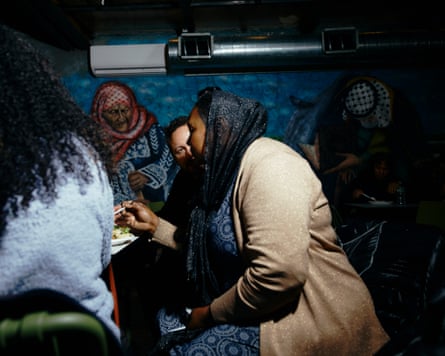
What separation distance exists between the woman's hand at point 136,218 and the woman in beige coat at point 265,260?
1.67ft

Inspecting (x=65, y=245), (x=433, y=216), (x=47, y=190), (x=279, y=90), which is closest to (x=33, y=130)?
(x=47, y=190)

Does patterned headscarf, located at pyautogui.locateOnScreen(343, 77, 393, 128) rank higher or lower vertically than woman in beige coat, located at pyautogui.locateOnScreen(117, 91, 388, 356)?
higher

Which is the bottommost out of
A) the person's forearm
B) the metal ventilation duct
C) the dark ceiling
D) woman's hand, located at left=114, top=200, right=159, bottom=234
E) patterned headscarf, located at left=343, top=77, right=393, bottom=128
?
the person's forearm

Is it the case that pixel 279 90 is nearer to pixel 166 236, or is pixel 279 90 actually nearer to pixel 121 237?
pixel 121 237

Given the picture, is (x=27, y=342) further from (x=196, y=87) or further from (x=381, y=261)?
(x=196, y=87)

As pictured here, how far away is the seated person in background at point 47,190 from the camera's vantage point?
665 millimetres

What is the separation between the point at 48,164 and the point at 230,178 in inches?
27.9

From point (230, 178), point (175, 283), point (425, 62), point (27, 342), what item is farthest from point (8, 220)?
point (425, 62)

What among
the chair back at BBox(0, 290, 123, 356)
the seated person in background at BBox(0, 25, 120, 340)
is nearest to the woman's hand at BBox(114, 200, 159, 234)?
the seated person in background at BBox(0, 25, 120, 340)

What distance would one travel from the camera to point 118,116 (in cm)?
579

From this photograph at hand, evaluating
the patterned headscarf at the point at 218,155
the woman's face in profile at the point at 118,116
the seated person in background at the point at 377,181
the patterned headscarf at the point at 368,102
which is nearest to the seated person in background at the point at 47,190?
the patterned headscarf at the point at 218,155

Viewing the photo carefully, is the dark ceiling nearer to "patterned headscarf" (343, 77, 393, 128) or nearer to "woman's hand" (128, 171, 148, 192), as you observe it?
"patterned headscarf" (343, 77, 393, 128)

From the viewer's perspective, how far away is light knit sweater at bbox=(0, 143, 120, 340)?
0.66 metres

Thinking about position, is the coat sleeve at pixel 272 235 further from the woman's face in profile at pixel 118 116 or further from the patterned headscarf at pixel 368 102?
the patterned headscarf at pixel 368 102
